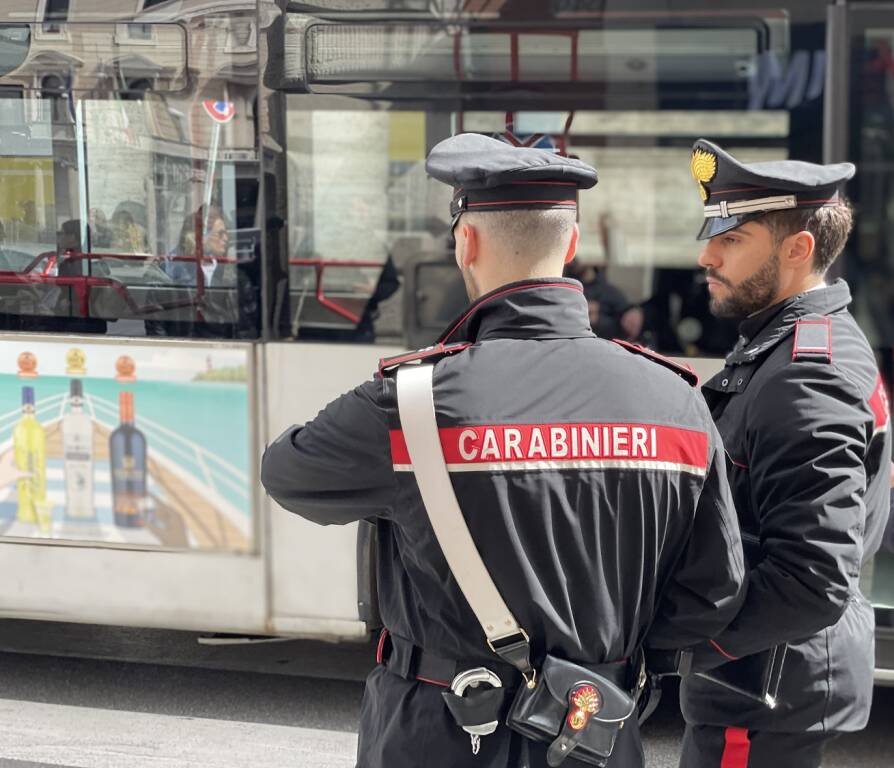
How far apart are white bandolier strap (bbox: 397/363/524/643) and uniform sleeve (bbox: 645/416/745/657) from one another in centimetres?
30

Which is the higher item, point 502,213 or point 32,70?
point 32,70

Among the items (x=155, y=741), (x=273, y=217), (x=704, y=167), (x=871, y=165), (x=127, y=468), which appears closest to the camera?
(x=704, y=167)

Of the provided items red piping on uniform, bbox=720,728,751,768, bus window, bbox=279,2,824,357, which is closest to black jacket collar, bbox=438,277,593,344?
red piping on uniform, bbox=720,728,751,768

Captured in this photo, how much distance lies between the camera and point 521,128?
4.14 metres

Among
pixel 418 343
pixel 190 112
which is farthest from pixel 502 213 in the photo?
pixel 190 112

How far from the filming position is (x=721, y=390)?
2.29 m

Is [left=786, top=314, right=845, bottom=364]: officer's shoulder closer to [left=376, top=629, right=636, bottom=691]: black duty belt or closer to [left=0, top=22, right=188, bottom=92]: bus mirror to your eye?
[left=376, top=629, right=636, bottom=691]: black duty belt

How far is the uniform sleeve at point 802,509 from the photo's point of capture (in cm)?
199

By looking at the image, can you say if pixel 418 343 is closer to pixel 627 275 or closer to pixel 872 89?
pixel 627 275

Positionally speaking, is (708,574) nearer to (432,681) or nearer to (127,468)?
(432,681)

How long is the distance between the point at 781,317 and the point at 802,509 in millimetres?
421

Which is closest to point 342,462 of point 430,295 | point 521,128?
point 430,295

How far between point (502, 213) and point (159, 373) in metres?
2.72

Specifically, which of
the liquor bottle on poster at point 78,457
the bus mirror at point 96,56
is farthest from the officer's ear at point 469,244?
the liquor bottle on poster at point 78,457
